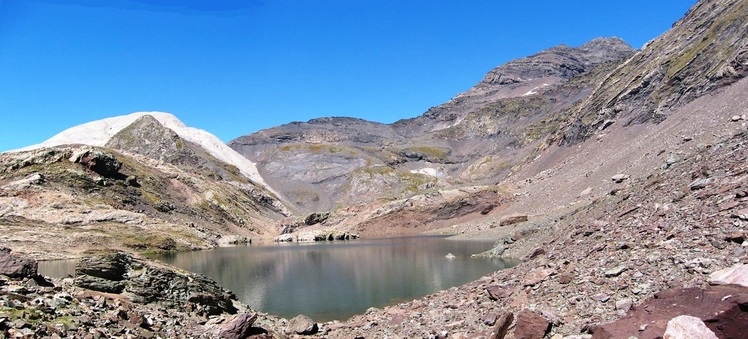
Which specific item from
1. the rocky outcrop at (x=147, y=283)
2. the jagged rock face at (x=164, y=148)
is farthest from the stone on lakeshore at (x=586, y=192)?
the jagged rock face at (x=164, y=148)

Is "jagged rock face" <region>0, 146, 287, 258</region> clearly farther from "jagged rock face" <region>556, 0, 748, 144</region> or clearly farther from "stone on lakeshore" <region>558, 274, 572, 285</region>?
"jagged rock face" <region>556, 0, 748, 144</region>

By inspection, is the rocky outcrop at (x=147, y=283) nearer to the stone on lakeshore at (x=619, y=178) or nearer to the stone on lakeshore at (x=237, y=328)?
the stone on lakeshore at (x=237, y=328)

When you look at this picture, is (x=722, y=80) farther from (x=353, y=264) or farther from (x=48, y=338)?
(x=48, y=338)

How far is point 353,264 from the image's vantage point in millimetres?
61281

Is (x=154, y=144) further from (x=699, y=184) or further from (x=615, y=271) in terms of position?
(x=615, y=271)

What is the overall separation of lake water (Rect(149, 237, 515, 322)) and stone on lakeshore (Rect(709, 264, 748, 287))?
67.5ft

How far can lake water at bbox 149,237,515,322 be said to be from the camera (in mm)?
34156

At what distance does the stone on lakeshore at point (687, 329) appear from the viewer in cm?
1072

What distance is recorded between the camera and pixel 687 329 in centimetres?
1088

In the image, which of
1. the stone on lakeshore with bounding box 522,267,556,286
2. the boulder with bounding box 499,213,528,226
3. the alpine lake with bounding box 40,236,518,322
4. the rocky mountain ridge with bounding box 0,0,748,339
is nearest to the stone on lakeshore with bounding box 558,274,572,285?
the rocky mountain ridge with bounding box 0,0,748,339

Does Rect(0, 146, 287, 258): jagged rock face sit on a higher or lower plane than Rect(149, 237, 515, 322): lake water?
higher

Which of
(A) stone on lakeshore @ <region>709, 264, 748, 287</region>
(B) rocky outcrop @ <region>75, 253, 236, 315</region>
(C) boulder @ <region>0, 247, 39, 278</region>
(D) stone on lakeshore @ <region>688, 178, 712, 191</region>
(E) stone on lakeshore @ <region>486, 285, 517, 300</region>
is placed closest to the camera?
(A) stone on lakeshore @ <region>709, 264, 748, 287</region>

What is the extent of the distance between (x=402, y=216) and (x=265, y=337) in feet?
364

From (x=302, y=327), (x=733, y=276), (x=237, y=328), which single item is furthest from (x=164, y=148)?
(x=733, y=276)
